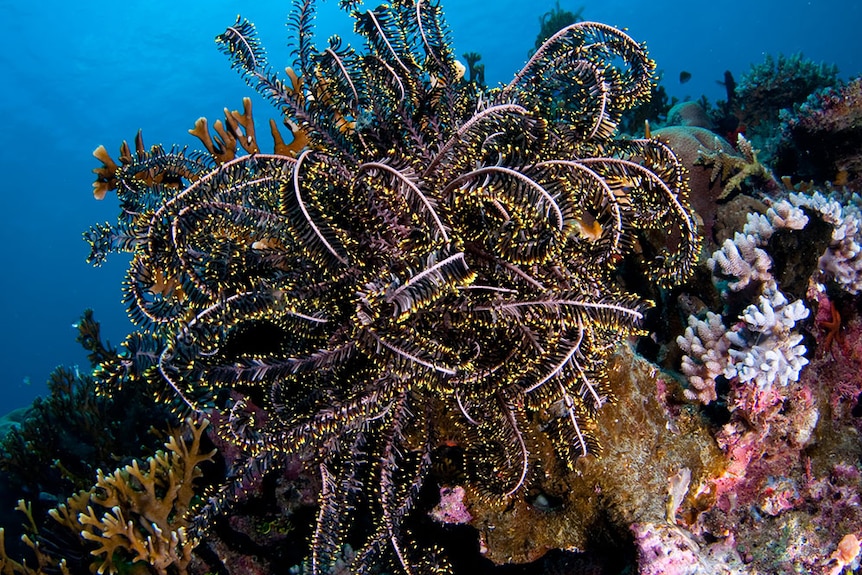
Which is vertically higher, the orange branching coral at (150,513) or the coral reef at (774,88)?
the coral reef at (774,88)

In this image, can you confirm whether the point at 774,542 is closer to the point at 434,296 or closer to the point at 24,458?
the point at 434,296

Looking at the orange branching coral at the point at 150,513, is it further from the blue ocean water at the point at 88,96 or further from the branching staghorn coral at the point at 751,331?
the blue ocean water at the point at 88,96

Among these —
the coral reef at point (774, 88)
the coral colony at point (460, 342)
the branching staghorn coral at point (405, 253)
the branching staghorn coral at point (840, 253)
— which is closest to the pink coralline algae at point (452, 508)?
the coral colony at point (460, 342)

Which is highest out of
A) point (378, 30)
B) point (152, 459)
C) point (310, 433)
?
point (378, 30)

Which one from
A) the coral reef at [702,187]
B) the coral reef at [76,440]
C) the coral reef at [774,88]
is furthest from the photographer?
the coral reef at [774,88]

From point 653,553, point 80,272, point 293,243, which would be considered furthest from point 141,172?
point 80,272

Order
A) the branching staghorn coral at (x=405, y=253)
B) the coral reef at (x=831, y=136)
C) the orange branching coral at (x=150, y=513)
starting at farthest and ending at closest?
the coral reef at (x=831, y=136), the orange branching coral at (x=150, y=513), the branching staghorn coral at (x=405, y=253)

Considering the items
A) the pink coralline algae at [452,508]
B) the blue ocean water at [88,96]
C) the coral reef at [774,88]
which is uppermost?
the blue ocean water at [88,96]
